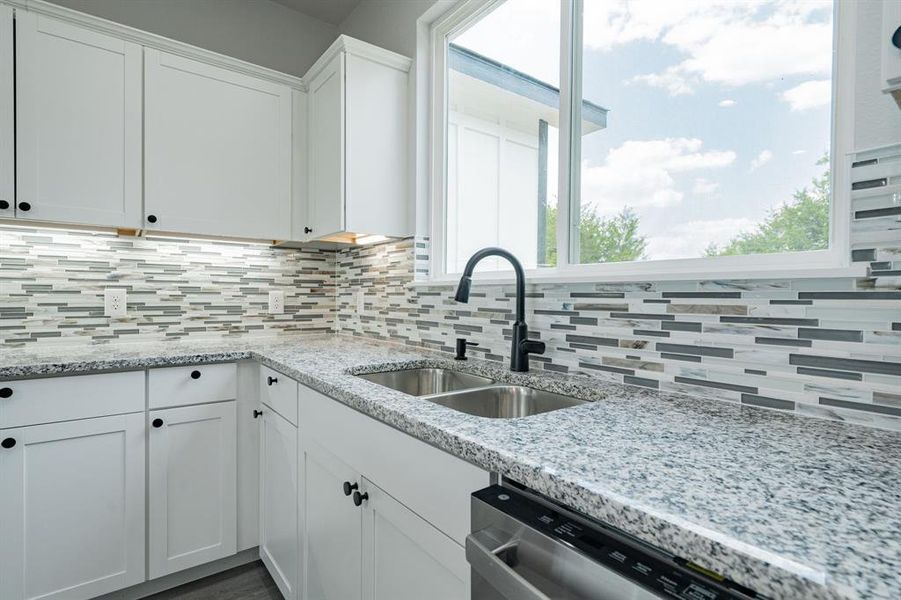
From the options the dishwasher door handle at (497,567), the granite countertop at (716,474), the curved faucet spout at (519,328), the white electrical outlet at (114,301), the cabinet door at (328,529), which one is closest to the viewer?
the granite countertop at (716,474)

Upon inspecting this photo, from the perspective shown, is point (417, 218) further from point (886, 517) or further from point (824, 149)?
point (886, 517)

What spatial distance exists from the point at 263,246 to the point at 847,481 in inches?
102

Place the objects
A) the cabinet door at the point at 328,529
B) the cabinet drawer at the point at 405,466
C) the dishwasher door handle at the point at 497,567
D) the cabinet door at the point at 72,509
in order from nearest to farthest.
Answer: the dishwasher door handle at the point at 497,567
the cabinet drawer at the point at 405,466
the cabinet door at the point at 328,529
the cabinet door at the point at 72,509

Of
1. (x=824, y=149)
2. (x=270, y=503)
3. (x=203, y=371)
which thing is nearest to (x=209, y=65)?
(x=203, y=371)

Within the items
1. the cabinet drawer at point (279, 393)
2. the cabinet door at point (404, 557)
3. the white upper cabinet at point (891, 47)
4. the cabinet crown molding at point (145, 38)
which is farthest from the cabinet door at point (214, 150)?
the white upper cabinet at point (891, 47)

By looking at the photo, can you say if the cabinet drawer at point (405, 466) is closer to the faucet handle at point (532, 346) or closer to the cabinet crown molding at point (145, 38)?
the faucet handle at point (532, 346)

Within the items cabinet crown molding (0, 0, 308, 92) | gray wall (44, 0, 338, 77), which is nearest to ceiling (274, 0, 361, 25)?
gray wall (44, 0, 338, 77)

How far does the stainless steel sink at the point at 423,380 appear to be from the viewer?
1.67 m

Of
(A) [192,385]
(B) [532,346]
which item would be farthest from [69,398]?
(B) [532,346]

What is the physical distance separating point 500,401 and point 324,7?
2.51 metres

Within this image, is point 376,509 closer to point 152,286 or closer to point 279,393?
point 279,393

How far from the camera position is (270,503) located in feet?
6.17

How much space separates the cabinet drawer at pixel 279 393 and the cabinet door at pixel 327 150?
705 mm

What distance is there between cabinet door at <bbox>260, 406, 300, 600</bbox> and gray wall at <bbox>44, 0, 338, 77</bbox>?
196 centimetres
